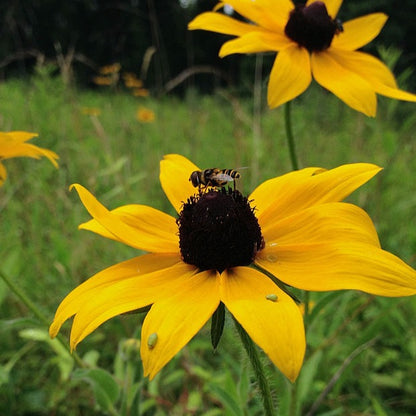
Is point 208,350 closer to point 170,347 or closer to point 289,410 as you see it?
point 289,410

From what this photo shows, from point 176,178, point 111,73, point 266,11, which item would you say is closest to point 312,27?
point 266,11

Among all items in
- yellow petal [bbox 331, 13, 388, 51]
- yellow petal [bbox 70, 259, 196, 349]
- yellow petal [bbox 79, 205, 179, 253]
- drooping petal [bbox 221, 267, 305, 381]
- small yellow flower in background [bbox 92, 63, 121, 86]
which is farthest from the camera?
small yellow flower in background [bbox 92, 63, 121, 86]

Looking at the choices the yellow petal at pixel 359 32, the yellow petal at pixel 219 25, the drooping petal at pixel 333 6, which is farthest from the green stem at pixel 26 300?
the drooping petal at pixel 333 6

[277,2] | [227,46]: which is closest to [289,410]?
[227,46]

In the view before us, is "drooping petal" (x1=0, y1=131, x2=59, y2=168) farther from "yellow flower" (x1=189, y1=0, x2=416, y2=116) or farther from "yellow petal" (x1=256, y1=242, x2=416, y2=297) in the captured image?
"yellow petal" (x1=256, y1=242, x2=416, y2=297)

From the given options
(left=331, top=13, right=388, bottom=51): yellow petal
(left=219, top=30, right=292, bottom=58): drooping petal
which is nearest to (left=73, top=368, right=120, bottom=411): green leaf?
(left=219, top=30, right=292, bottom=58): drooping petal

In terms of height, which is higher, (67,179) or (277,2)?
(277,2)
